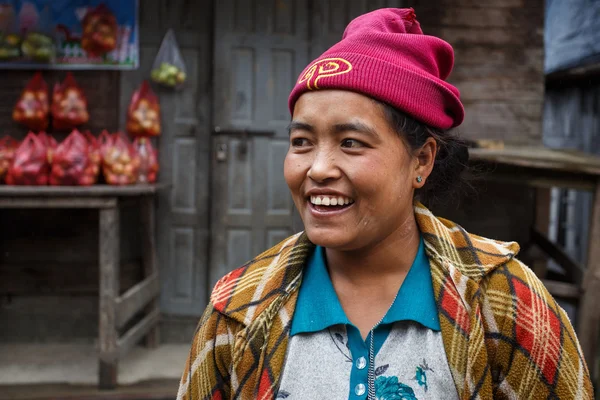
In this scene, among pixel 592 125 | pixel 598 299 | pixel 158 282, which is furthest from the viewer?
pixel 592 125

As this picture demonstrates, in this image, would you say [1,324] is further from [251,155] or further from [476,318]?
[476,318]

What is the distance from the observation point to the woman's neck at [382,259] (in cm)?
148

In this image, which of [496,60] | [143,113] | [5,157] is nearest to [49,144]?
[5,157]

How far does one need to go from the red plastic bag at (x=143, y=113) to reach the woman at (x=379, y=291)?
9.30 ft

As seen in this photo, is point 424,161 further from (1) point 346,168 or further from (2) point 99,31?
(2) point 99,31

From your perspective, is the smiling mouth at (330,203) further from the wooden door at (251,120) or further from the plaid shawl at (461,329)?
the wooden door at (251,120)

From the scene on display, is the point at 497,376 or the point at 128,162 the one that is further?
the point at 128,162

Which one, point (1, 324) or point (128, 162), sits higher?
point (128, 162)

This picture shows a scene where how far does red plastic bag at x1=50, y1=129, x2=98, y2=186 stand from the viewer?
356 cm

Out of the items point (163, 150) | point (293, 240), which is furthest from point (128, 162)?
point (293, 240)

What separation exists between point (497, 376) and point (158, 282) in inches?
132

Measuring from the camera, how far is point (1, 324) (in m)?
4.33

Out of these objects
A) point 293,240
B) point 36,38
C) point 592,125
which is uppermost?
point 36,38

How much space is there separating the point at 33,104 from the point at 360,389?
356 centimetres
